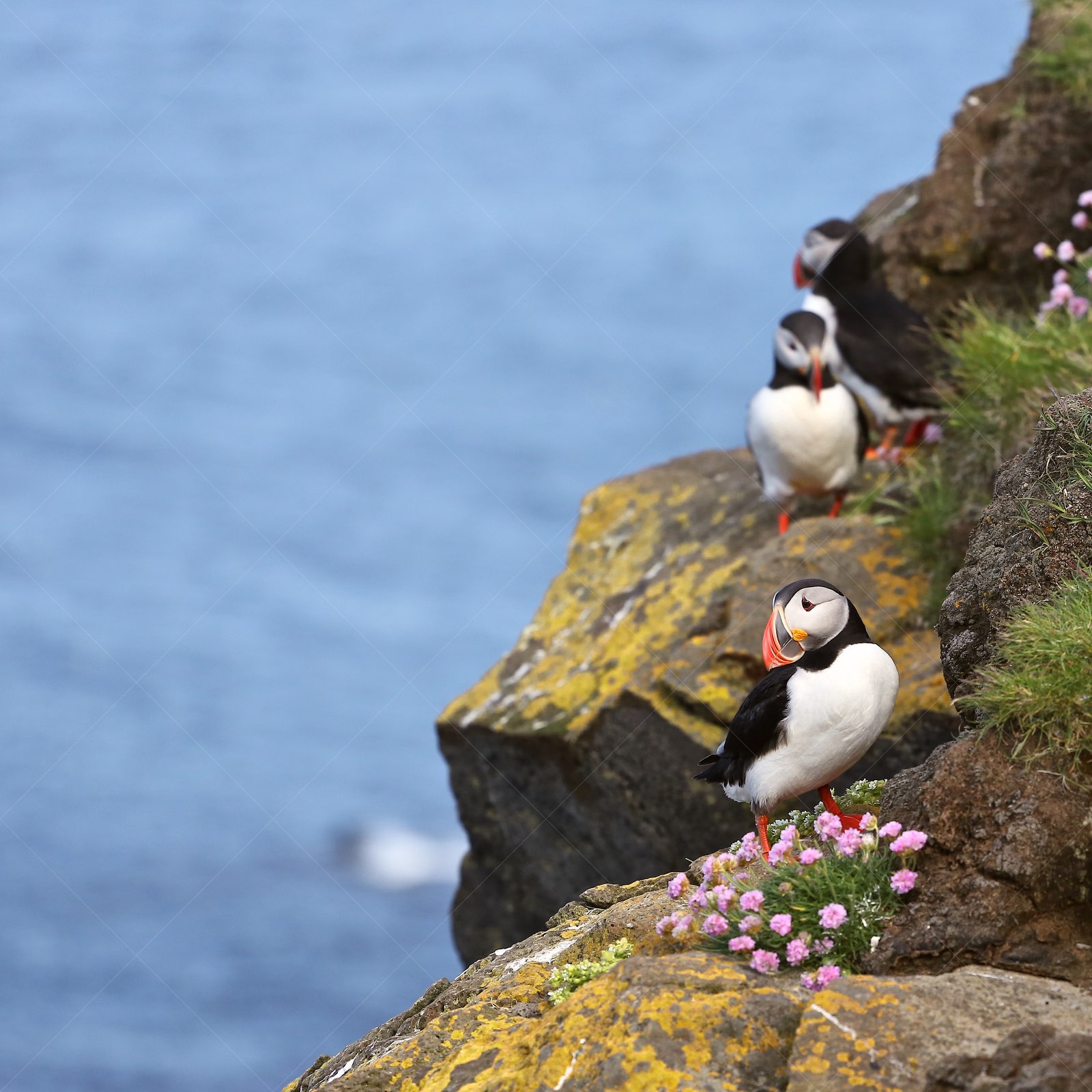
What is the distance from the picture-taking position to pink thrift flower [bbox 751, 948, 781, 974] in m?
3.46

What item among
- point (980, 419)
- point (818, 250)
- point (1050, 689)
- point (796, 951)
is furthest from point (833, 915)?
point (818, 250)

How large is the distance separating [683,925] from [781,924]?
0.34 meters

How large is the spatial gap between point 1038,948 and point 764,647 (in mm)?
1280

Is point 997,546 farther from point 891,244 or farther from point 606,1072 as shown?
point 891,244

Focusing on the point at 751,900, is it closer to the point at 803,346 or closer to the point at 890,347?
the point at 803,346

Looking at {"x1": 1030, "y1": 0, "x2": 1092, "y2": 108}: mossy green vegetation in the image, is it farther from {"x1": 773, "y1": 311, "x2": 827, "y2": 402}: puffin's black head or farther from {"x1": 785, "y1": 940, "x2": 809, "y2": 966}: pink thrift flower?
{"x1": 785, "y1": 940, "x2": 809, "y2": 966}: pink thrift flower

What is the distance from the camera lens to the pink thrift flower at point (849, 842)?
11.9 ft

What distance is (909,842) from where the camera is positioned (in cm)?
355

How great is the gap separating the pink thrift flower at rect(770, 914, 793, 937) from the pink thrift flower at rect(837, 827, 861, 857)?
25cm

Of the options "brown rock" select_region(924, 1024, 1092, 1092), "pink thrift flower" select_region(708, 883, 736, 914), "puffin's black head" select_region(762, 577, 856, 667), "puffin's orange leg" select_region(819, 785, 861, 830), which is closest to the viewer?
"brown rock" select_region(924, 1024, 1092, 1092)

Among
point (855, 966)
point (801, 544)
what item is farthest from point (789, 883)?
point (801, 544)

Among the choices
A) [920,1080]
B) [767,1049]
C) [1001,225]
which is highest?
A: [1001,225]

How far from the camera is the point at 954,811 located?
363cm

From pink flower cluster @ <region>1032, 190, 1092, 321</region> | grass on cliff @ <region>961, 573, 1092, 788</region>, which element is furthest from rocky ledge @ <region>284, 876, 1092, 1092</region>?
pink flower cluster @ <region>1032, 190, 1092, 321</region>
